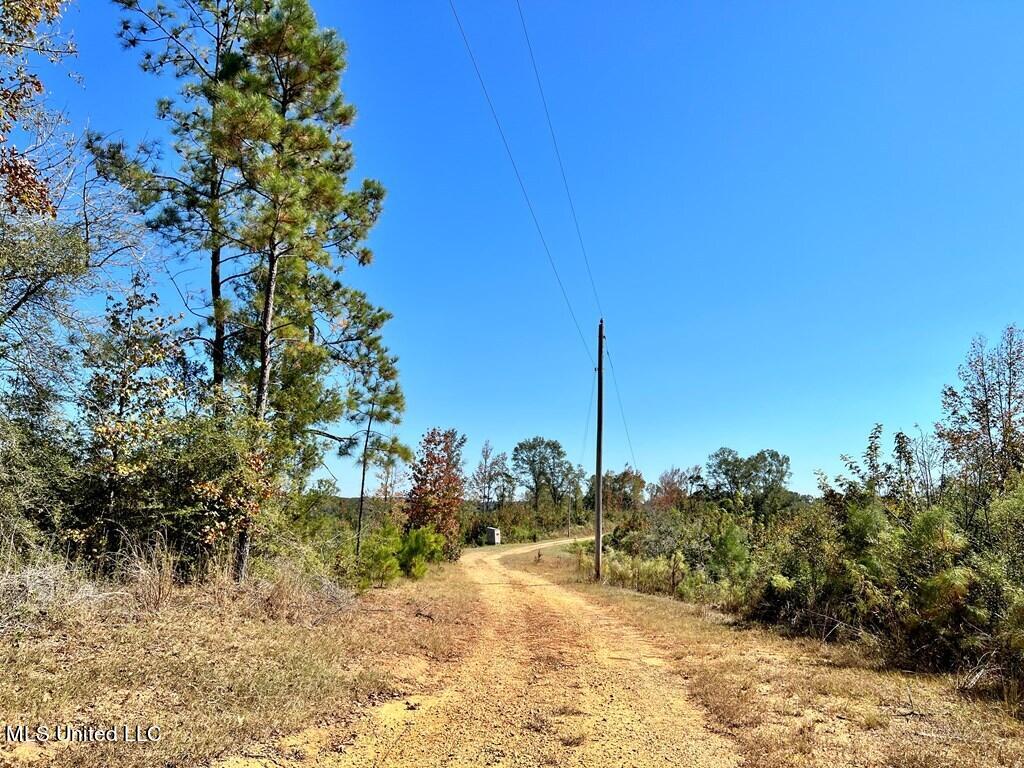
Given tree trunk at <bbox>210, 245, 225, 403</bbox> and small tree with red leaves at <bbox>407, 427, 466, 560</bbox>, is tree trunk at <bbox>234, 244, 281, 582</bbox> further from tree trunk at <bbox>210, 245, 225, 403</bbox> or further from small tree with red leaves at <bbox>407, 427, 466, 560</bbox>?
small tree with red leaves at <bbox>407, 427, 466, 560</bbox>

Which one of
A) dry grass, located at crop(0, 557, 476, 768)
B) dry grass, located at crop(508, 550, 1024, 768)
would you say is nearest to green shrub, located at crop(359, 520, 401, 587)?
dry grass, located at crop(0, 557, 476, 768)

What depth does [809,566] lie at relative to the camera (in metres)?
10.3

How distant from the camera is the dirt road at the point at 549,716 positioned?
4430 mm

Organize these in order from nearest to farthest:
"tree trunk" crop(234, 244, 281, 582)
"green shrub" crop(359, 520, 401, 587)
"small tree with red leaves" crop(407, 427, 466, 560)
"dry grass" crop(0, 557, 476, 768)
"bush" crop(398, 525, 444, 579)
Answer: "dry grass" crop(0, 557, 476, 768) < "tree trunk" crop(234, 244, 281, 582) < "green shrub" crop(359, 520, 401, 587) < "bush" crop(398, 525, 444, 579) < "small tree with red leaves" crop(407, 427, 466, 560)

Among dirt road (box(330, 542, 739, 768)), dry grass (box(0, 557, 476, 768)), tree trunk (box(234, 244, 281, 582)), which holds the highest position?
tree trunk (box(234, 244, 281, 582))

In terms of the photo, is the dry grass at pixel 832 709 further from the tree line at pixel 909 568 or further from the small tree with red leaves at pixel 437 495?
the small tree with red leaves at pixel 437 495

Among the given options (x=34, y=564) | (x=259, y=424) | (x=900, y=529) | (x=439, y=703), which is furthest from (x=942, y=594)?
(x=34, y=564)

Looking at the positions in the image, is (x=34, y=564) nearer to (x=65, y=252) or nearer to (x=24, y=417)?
(x=24, y=417)

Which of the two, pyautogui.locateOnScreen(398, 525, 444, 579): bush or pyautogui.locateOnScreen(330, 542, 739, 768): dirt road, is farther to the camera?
pyautogui.locateOnScreen(398, 525, 444, 579): bush

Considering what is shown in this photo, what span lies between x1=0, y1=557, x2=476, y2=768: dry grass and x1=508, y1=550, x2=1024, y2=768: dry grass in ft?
10.7

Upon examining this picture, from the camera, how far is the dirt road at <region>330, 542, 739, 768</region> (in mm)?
4430

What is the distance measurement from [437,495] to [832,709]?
21220mm

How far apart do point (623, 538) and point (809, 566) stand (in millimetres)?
16522

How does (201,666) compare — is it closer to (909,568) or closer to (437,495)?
(909,568)
